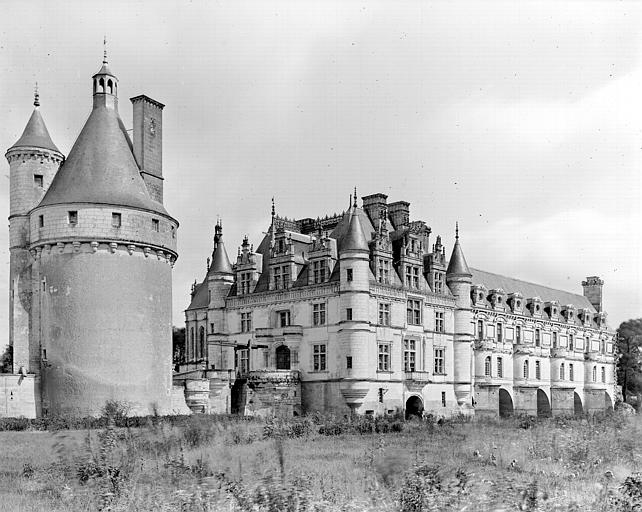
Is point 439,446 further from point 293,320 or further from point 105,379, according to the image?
point 293,320

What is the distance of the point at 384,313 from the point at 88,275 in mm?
16815

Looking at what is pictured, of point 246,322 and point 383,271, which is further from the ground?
point 383,271

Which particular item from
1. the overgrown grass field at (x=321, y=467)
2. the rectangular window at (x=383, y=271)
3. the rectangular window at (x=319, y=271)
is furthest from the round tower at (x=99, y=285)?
the rectangular window at (x=383, y=271)

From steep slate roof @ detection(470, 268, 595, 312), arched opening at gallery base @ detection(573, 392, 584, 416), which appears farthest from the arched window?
arched opening at gallery base @ detection(573, 392, 584, 416)

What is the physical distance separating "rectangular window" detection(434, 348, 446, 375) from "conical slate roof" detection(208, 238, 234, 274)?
42.7ft

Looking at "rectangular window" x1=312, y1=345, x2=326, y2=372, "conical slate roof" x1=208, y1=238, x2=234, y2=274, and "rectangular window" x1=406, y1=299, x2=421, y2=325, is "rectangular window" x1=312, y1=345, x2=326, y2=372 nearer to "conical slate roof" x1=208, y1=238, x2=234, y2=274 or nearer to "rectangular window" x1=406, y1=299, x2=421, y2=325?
"rectangular window" x1=406, y1=299, x2=421, y2=325

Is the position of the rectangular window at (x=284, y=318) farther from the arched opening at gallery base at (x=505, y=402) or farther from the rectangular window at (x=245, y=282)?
the arched opening at gallery base at (x=505, y=402)

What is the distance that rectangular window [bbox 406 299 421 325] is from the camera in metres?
43.0

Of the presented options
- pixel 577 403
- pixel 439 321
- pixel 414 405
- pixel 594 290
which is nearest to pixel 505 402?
pixel 577 403

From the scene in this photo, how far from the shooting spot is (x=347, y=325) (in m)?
38.9

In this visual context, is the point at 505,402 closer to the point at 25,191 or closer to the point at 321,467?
the point at 25,191

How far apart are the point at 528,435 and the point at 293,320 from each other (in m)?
17.8

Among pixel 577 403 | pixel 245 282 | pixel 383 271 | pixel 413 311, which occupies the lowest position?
pixel 577 403

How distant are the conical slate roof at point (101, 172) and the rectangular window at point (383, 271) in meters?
13.2
